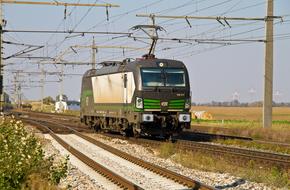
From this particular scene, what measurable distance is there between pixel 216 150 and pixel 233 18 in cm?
1071

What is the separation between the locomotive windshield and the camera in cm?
2398

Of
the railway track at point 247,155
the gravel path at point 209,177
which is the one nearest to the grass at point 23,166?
the gravel path at point 209,177

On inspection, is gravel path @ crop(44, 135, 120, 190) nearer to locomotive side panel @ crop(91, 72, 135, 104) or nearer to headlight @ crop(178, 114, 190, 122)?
headlight @ crop(178, 114, 190, 122)

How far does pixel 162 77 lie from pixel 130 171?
946 centimetres

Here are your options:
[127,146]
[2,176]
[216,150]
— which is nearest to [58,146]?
[127,146]

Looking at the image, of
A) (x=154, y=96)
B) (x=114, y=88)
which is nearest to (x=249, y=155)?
(x=154, y=96)

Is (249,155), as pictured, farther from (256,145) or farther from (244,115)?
(244,115)

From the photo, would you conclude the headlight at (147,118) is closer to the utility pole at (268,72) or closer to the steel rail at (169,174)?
the steel rail at (169,174)

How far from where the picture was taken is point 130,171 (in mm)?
15305

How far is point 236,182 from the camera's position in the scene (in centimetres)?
1309

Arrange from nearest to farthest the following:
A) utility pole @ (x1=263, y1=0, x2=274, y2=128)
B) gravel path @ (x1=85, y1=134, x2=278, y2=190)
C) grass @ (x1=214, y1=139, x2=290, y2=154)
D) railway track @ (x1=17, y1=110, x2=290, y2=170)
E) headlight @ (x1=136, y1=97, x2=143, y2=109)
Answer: gravel path @ (x1=85, y1=134, x2=278, y2=190) → railway track @ (x1=17, y1=110, x2=290, y2=170) → grass @ (x1=214, y1=139, x2=290, y2=154) → headlight @ (x1=136, y1=97, x2=143, y2=109) → utility pole @ (x1=263, y1=0, x2=274, y2=128)

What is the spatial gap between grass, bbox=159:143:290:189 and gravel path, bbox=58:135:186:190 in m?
1.81

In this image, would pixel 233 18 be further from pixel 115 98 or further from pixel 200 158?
pixel 200 158

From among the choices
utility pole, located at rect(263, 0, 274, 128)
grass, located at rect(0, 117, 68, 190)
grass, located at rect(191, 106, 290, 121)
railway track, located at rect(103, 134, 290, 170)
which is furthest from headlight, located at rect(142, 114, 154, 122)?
grass, located at rect(191, 106, 290, 121)
